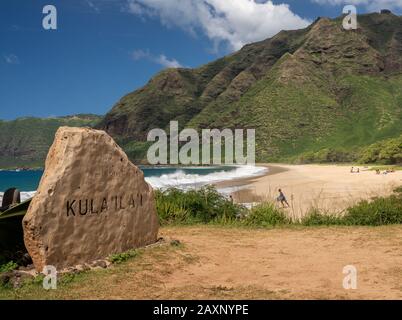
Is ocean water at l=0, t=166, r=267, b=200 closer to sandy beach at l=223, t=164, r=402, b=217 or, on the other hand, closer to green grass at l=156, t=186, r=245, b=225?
sandy beach at l=223, t=164, r=402, b=217

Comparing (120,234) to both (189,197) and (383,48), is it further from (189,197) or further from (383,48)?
(383,48)

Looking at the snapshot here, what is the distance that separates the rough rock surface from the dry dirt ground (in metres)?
0.52

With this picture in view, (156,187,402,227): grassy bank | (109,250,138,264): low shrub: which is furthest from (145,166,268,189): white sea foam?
(109,250,138,264): low shrub

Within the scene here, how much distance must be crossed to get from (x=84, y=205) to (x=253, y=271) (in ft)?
9.72

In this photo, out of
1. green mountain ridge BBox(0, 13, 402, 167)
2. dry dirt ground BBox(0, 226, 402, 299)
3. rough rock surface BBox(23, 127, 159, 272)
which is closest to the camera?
dry dirt ground BBox(0, 226, 402, 299)

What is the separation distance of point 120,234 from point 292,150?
13084 cm

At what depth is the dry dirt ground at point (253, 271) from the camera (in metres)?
6.18

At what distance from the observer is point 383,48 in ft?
602

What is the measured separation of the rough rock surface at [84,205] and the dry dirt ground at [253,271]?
0.52m

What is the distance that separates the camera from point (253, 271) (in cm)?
754

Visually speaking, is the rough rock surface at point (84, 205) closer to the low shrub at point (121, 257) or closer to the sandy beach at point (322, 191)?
the low shrub at point (121, 257)

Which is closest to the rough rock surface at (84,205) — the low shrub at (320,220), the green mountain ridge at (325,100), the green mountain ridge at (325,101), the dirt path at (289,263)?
the dirt path at (289,263)

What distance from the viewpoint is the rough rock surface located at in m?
6.87
